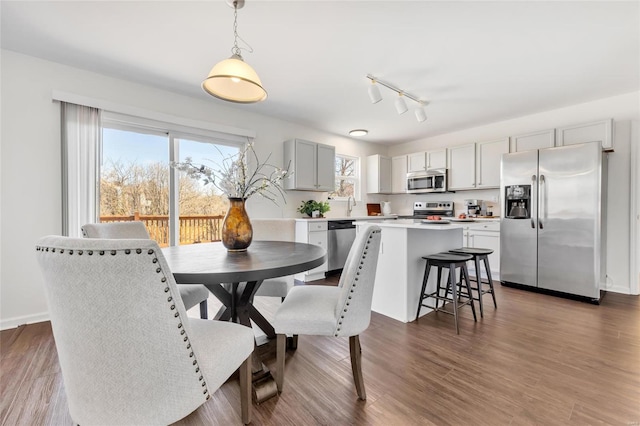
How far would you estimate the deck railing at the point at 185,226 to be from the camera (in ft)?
10.2

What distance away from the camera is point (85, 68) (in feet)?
8.59

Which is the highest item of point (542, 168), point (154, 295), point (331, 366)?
point (542, 168)

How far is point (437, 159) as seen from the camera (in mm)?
4832

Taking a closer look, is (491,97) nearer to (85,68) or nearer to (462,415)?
(462,415)

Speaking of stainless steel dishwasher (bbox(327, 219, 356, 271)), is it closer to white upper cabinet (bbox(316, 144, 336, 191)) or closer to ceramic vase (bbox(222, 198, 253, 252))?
white upper cabinet (bbox(316, 144, 336, 191))

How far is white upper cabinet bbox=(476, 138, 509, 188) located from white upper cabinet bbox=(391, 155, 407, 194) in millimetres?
1329

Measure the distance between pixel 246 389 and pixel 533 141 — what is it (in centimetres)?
457

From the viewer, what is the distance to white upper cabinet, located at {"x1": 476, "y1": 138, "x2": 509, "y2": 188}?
4.07 metres

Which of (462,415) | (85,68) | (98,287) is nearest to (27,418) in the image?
(98,287)

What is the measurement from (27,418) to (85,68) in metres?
2.86

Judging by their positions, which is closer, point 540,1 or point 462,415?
point 462,415

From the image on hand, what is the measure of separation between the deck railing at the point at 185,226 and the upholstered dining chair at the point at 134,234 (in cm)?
103

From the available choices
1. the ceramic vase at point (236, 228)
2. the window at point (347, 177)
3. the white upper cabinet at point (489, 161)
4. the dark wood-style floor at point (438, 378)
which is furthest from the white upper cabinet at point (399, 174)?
the ceramic vase at point (236, 228)

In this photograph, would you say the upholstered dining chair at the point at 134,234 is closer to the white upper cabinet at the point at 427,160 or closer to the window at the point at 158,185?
the window at the point at 158,185
